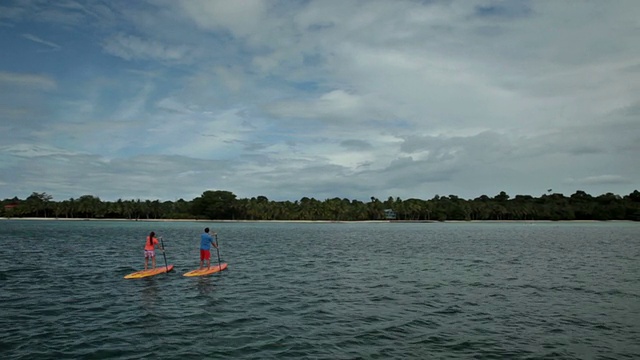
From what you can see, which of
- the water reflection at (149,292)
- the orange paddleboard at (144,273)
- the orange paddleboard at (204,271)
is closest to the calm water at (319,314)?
the water reflection at (149,292)

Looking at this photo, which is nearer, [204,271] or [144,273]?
[144,273]

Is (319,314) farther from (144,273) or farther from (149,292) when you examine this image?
(144,273)

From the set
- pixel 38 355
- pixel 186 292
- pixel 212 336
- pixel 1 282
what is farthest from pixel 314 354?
pixel 1 282

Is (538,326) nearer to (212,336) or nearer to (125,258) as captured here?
(212,336)

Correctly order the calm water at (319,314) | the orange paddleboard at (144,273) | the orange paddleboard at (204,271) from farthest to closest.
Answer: the orange paddleboard at (204,271)
the orange paddleboard at (144,273)
the calm water at (319,314)

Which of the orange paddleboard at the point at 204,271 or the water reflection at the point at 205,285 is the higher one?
the orange paddleboard at the point at 204,271

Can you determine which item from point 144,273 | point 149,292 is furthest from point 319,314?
point 144,273

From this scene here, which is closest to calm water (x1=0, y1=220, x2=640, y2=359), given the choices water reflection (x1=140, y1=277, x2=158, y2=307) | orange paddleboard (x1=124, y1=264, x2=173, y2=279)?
water reflection (x1=140, y1=277, x2=158, y2=307)

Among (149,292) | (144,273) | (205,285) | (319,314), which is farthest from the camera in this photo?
(144,273)

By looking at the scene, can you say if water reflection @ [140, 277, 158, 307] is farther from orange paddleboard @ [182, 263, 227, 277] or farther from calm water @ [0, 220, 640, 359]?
→ orange paddleboard @ [182, 263, 227, 277]

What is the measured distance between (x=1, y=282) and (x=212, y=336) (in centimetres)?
1933

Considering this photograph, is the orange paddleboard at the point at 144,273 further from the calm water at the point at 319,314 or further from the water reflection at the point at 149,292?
the water reflection at the point at 149,292

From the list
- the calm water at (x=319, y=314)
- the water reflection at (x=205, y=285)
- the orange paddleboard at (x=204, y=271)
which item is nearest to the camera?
the calm water at (x=319, y=314)

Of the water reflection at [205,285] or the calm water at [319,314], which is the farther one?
the water reflection at [205,285]
